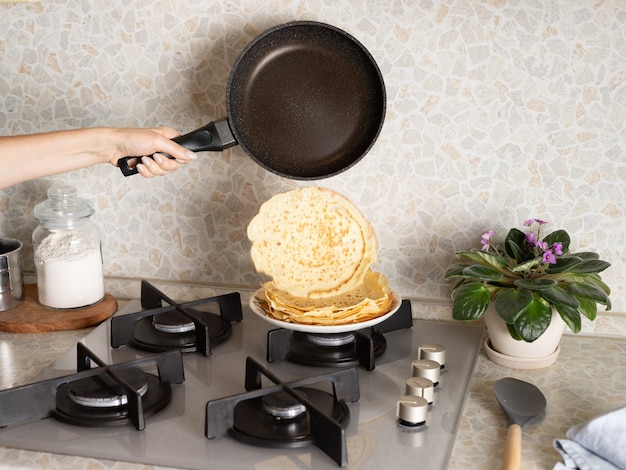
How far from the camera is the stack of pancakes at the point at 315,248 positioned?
1.30 metres

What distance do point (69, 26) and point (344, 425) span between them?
0.92 meters

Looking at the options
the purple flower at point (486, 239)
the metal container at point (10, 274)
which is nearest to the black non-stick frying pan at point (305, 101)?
the purple flower at point (486, 239)

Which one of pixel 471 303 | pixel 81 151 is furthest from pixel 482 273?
pixel 81 151

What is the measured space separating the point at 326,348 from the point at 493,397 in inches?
10.7

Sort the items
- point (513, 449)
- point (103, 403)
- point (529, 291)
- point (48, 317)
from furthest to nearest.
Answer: point (48, 317), point (529, 291), point (103, 403), point (513, 449)

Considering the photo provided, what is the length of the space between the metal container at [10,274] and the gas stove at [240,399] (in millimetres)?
217

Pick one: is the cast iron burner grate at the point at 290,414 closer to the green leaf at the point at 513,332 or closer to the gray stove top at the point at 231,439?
the gray stove top at the point at 231,439

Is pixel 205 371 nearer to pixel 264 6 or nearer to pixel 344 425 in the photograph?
pixel 344 425

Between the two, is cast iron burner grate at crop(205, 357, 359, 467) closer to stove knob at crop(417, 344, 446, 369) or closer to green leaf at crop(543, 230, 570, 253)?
stove knob at crop(417, 344, 446, 369)

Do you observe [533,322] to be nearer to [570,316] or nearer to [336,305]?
[570,316]

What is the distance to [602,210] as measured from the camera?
4.31 ft

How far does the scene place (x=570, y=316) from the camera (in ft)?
3.71

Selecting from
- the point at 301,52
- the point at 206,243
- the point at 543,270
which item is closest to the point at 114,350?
the point at 206,243

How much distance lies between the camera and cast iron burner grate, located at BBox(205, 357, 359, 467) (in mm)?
945
